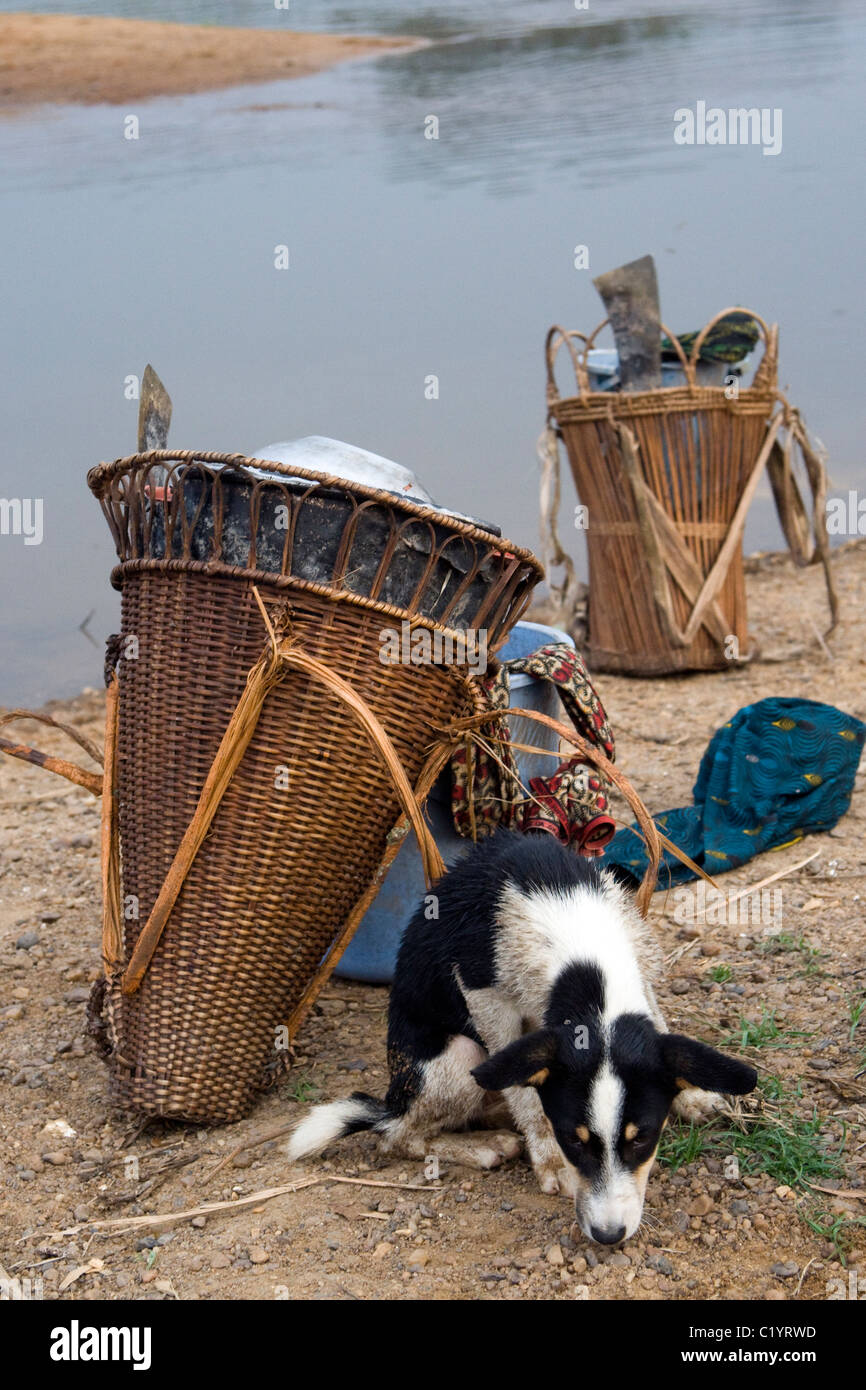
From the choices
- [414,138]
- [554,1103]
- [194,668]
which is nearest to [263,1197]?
[554,1103]

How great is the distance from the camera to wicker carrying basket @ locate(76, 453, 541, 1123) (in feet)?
10.1

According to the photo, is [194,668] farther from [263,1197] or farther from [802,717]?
[802,717]

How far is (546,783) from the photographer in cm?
400

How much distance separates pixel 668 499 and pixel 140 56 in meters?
14.4

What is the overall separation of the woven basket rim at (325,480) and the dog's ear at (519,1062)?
114cm

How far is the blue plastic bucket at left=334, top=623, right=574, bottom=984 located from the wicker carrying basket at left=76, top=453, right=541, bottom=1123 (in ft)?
1.58

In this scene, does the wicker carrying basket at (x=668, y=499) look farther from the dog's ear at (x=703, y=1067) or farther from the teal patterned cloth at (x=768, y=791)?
the dog's ear at (x=703, y=1067)

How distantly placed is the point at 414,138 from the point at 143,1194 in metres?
13.3

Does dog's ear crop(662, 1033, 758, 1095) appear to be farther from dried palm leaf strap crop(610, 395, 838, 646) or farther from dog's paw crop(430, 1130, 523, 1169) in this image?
dried palm leaf strap crop(610, 395, 838, 646)

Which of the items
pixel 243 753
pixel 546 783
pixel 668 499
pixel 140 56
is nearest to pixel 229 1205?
pixel 243 753

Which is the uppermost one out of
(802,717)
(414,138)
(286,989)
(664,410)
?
(414,138)

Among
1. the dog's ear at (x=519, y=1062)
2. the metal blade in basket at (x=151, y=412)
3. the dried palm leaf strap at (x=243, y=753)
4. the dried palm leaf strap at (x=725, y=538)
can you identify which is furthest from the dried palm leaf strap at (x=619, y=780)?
the dried palm leaf strap at (x=725, y=538)

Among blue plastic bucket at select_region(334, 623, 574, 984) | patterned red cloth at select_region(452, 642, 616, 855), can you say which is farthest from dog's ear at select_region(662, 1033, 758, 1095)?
blue plastic bucket at select_region(334, 623, 574, 984)

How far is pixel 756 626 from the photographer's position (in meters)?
7.64
